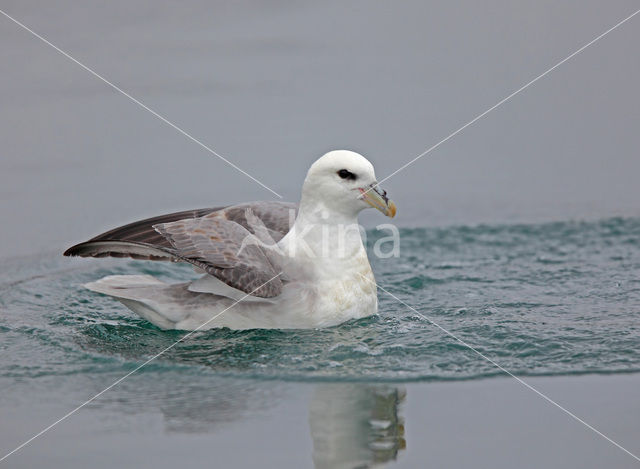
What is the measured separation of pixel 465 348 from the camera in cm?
657

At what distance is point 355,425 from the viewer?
5375mm

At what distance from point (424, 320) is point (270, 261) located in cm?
119

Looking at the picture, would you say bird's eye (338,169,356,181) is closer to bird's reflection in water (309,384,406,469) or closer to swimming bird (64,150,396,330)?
swimming bird (64,150,396,330)

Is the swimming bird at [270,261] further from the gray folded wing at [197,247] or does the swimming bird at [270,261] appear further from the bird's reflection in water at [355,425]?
the bird's reflection in water at [355,425]

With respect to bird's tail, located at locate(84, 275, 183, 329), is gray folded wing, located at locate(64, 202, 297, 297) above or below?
above

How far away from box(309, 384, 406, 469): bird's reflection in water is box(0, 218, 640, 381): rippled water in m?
0.21

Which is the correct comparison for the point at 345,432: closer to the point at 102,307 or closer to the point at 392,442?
the point at 392,442

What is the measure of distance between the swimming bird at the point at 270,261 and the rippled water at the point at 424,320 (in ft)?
0.47

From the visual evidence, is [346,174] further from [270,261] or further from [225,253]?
[225,253]

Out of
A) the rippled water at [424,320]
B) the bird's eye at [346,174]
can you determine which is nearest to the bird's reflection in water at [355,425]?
the rippled water at [424,320]

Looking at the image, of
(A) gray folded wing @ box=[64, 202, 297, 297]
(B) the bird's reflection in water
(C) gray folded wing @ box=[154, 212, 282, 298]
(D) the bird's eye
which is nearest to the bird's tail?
(A) gray folded wing @ box=[64, 202, 297, 297]

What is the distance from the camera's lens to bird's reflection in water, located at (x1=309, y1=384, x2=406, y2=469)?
5.06 meters

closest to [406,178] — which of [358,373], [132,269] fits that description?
[132,269]

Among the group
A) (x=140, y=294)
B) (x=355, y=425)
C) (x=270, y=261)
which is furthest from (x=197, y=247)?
(x=355, y=425)
